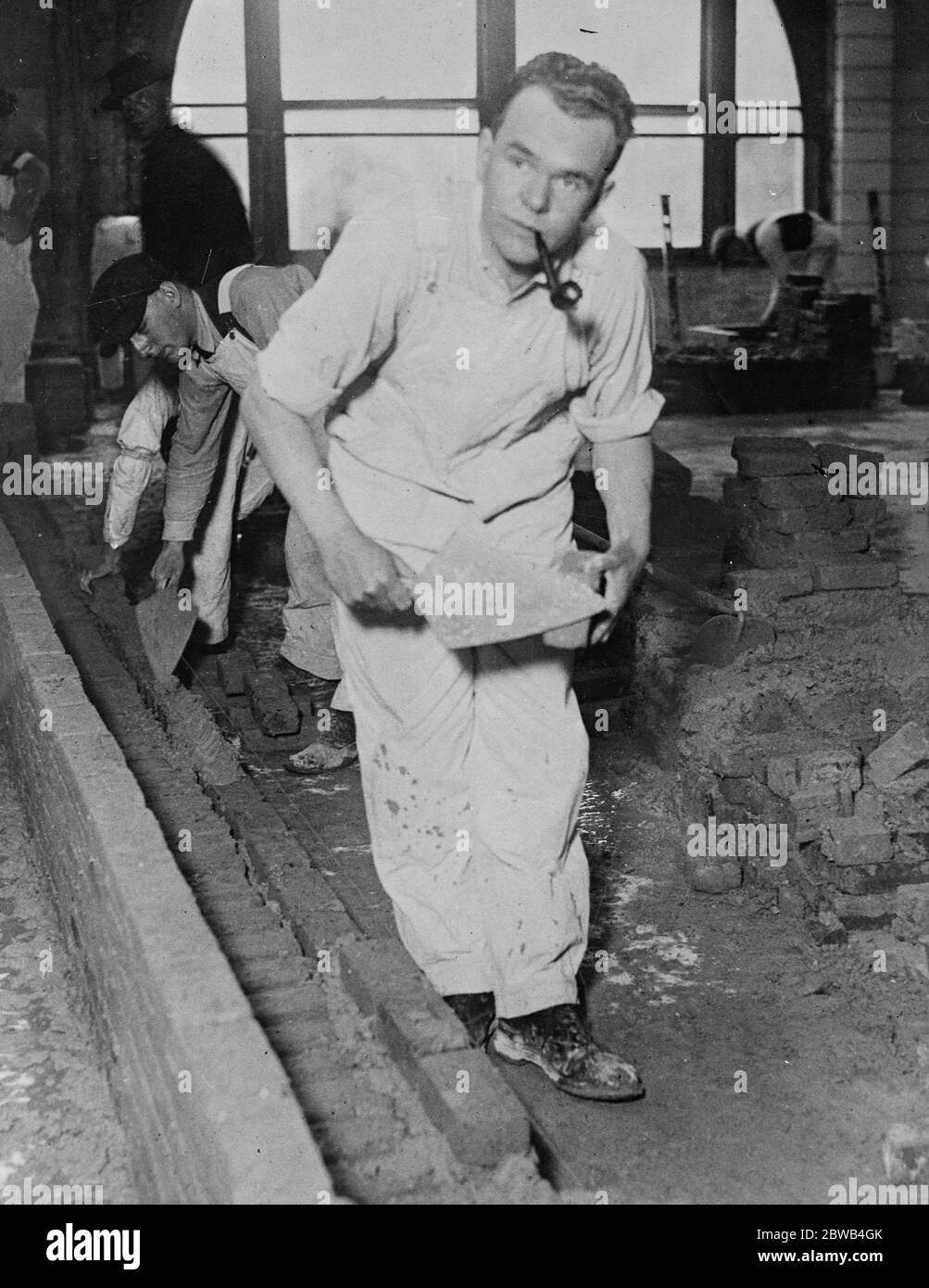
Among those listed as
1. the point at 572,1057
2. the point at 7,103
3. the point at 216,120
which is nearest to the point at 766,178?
the point at 216,120

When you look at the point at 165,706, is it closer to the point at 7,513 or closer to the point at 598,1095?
the point at 598,1095

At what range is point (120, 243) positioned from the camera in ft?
44.7

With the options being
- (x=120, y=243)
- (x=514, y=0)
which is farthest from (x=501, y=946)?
(x=514, y=0)

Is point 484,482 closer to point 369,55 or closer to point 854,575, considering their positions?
point 854,575

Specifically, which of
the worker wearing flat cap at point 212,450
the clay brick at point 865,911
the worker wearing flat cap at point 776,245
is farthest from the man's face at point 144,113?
the clay brick at point 865,911

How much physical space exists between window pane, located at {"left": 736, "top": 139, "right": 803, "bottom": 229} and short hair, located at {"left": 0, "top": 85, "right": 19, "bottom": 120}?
6.64 meters

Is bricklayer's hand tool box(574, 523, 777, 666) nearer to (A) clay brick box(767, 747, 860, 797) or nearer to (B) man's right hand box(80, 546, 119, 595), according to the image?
(A) clay brick box(767, 747, 860, 797)

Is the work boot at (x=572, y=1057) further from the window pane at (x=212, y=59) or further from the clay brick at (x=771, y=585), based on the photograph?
the window pane at (x=212, y=59)

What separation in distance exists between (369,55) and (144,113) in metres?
2.09

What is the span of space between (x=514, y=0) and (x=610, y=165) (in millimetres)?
12055

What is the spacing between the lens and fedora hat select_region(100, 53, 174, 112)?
42.3 feet

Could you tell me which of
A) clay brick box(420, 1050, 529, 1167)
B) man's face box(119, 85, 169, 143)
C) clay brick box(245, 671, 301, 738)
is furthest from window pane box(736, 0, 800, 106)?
clay brick box(420, 1050, 529, 1167)

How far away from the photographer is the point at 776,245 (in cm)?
1493

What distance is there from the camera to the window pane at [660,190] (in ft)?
48.9
